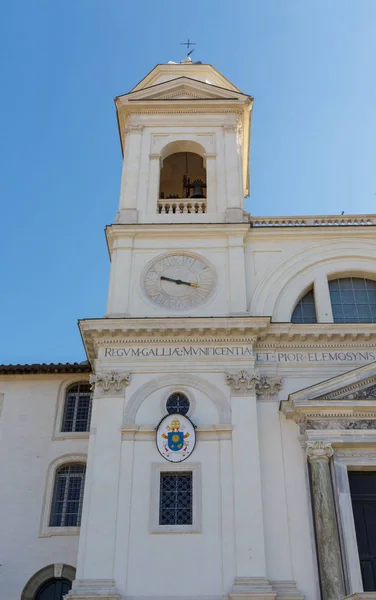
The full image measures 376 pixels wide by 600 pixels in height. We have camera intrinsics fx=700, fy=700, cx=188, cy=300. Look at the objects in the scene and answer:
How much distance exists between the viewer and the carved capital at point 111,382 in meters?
17.4

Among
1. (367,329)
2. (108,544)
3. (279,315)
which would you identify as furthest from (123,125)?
(108,544)

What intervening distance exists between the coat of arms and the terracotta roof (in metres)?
4.72

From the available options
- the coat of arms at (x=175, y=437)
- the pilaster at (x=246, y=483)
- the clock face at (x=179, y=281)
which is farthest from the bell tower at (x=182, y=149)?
the coat of arms at (x=175, y=437)

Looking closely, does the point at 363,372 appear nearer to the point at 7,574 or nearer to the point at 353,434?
the point at 353,434

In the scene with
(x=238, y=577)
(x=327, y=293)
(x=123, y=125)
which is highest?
(x=123, y=125)

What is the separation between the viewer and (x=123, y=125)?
25078 mm

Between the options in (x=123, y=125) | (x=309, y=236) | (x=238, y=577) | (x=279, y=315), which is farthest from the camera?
(x=123, y=125)

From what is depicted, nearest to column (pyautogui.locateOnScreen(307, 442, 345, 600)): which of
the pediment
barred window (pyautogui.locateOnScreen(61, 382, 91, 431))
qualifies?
the pediment

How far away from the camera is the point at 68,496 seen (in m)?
19.5

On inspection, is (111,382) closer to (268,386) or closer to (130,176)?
(268,386)

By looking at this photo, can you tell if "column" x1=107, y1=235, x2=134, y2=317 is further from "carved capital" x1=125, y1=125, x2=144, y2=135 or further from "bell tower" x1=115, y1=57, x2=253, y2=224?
"carved capital" x1=125, y1=125, x2=144, y2=135

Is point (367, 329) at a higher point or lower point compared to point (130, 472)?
higher

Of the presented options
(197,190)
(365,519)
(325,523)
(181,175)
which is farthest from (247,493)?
(181,175)

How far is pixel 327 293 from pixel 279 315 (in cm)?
159
